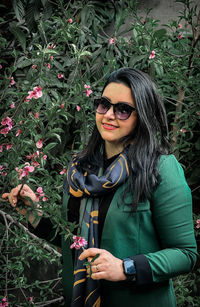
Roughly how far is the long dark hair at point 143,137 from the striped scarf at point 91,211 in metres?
0.05

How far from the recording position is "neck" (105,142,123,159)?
1529mm

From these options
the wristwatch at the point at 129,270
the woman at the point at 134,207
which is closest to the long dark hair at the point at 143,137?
the woman at the point at 134,207

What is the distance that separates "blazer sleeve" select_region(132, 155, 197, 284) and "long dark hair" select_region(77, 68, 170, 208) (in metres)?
0.05

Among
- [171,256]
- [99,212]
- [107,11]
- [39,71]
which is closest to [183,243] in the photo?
[171,256]

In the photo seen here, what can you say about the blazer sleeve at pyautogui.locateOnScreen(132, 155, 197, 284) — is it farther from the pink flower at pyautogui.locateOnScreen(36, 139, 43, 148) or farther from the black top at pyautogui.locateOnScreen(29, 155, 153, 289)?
the pink flower at pyautogui.locateOnScreen(36, 139, 43, 148)

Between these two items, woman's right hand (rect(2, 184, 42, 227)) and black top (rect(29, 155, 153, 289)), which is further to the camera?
woman's right hand (rect(2, 184, 42, 227))

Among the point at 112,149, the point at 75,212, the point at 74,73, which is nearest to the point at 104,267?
the point at 75,212

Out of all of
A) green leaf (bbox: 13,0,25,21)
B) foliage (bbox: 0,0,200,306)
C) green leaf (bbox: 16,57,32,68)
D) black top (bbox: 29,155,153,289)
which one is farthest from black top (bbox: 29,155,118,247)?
green leaf (bbox: 13,0,25,21)

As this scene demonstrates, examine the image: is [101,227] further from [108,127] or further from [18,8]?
[18,8]

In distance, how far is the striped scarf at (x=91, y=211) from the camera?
139 centimetres

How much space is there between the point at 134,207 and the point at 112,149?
0.33 m

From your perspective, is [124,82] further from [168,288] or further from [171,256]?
[168,288]

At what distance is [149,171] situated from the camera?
136 centimetres

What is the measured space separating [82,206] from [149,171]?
0.35 meters
